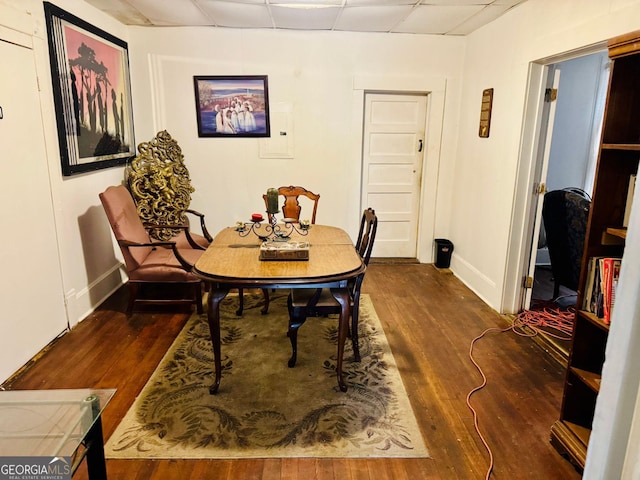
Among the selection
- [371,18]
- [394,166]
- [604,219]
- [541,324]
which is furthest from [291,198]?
[604,219]

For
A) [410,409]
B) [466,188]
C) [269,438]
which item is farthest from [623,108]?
[466,188]

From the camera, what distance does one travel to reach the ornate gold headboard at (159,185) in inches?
155

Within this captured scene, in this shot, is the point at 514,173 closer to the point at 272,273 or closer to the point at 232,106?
the point at 272,273

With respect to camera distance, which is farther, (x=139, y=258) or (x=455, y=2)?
(x=139, y=258)

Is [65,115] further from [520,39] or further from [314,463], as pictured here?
[520,39]

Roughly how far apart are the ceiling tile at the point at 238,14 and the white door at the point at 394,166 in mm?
1369

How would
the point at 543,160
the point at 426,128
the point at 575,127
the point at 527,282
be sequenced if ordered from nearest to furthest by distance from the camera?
the point at 543,160
the point at 527,282
the point at 575,127
the point at 426,128

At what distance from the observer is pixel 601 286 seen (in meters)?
1.79

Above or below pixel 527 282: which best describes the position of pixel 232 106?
above

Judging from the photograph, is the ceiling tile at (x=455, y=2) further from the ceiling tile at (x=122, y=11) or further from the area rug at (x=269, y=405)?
the area rug at (x=269, y=405)

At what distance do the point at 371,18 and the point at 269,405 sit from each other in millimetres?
3437

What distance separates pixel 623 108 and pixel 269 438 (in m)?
2.20

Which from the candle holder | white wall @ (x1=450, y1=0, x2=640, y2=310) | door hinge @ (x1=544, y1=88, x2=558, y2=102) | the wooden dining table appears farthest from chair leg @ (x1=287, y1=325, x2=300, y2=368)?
door hinge @ (x1=544, y1=88, x2=558, y2=102)

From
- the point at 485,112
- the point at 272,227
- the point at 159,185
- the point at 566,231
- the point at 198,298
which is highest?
the point at 485,112
